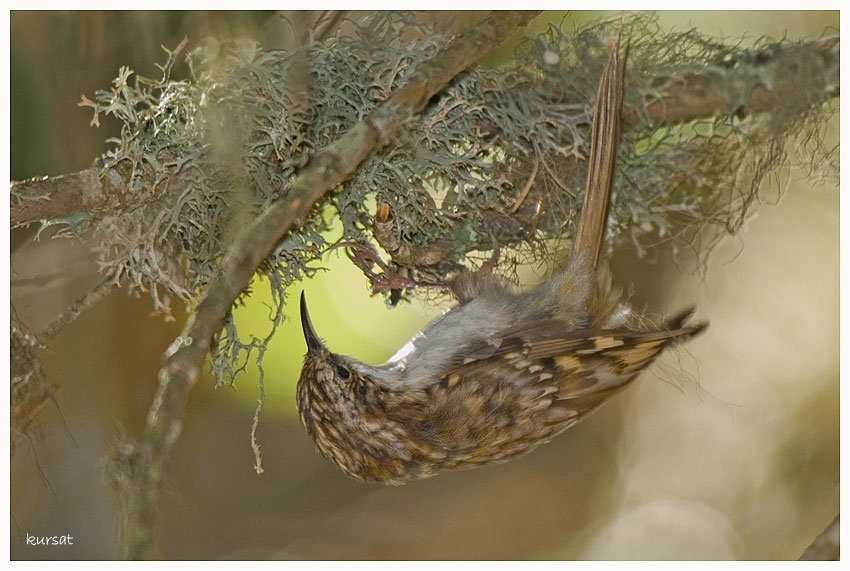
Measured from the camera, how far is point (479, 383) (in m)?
2.03

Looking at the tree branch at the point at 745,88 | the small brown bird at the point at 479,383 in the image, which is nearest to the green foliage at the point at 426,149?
the tree branch at the point at 745,88

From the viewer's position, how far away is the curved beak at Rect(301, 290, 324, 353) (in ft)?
6.62

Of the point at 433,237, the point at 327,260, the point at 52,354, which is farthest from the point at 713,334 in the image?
the point at 52,354

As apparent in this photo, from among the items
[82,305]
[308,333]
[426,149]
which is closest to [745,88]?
[426,149]

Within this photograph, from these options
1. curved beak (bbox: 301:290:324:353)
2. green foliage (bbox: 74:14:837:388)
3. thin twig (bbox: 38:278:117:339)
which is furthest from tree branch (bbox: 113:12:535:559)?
thin twig (bbox: 38:278:117:339)

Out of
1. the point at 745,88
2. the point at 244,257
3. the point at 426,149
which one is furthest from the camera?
the point at 745,88

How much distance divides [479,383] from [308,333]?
1.58 feet

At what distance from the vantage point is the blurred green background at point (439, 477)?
1.92m

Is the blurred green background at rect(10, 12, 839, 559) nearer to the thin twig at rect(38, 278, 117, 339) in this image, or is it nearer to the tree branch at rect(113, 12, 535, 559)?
the thin twig at rect(38, 278, 117, 339)

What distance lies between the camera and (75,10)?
1.90 meters

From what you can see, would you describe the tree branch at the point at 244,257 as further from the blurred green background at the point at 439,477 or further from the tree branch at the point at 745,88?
the tree branch at the point at 745,88

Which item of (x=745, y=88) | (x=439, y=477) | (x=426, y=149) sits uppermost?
(x=426, y=149)

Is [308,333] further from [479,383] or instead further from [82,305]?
[82,305]

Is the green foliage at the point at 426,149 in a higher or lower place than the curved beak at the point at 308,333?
higher
